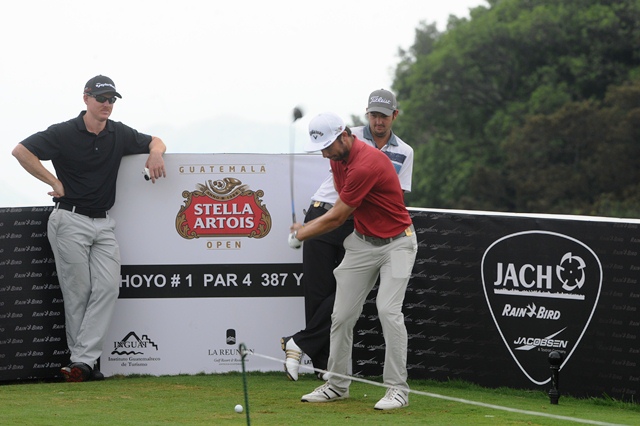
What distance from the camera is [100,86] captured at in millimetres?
10109

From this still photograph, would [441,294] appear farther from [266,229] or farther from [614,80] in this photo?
[614,80]

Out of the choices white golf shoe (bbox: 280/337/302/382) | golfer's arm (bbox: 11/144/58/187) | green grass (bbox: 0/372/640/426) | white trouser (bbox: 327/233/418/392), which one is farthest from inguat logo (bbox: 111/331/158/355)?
white trouser (bbox: 327/233/418/392)

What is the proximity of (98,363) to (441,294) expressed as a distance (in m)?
2.98

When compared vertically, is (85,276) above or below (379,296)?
above

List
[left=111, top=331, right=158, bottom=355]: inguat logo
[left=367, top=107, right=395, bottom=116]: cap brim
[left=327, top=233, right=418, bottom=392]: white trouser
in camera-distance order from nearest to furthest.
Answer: [left=327, top=233, right=418, bottom=392]: white trouser → [left=367, top=107, right=395, bottom=116]: cap brim → [left=111, top=331, right=158, bottom=355]: inguat logo

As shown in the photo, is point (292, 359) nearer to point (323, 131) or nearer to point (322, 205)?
point (322, 205)

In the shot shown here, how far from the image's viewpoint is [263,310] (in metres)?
10.6

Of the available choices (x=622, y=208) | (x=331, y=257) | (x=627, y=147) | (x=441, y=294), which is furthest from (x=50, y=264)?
Answer: (x=627, y=147)

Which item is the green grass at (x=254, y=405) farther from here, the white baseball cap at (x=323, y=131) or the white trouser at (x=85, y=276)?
the white baseball cap at (x=323, y=131)

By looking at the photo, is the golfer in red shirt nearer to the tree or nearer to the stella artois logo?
the stella artois logo

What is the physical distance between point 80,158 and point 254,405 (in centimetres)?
269

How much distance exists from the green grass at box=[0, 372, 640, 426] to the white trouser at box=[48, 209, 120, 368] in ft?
1.24

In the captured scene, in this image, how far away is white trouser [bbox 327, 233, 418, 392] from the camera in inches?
345

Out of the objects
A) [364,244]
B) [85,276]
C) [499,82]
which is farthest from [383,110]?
[499,82]
